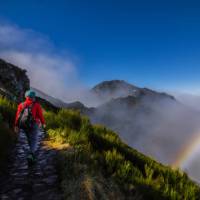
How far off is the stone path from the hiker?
36 cm

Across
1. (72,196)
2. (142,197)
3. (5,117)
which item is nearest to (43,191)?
(72,196)

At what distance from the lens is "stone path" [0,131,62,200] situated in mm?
6312

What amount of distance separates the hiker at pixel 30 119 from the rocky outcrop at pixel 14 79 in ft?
67.9

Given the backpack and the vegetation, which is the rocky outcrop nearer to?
the vegetation

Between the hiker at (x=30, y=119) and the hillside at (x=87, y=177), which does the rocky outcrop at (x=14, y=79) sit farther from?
the hiker at (x=30, y=119)

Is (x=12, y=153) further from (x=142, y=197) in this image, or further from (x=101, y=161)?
(x=142, y=197)

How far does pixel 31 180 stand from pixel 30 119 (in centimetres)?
173

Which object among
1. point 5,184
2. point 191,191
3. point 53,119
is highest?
point 53,119

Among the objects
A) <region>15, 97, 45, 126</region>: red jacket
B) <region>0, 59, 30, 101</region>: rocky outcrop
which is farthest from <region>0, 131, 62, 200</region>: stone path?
<region>0, 59, 30, 101</region>: rocky outcrop

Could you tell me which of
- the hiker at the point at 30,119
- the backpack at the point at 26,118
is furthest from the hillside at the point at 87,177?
the backpack at the point at 26,118

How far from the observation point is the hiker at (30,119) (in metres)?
8.20

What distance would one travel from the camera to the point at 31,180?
7117 millimetres

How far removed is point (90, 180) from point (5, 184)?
6.20 ft

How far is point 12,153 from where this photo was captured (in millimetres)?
9312
